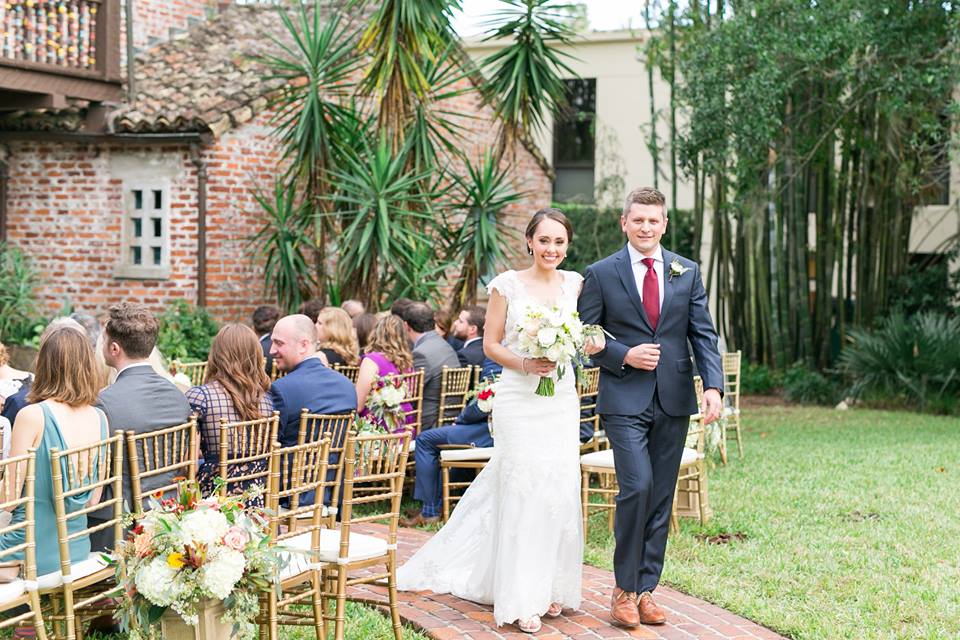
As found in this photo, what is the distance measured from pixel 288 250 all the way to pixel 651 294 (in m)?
8.29

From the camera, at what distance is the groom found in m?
5.21

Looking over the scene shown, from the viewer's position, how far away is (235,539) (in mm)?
4031

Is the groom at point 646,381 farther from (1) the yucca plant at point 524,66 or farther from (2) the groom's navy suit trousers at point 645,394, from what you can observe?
(1) the yucca plant at point 524,66

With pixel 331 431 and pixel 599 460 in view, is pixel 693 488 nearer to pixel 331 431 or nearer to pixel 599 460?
pixel 599 460

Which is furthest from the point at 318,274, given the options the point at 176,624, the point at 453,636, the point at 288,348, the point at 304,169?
the point at 176,624

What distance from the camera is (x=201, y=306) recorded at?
13992mm

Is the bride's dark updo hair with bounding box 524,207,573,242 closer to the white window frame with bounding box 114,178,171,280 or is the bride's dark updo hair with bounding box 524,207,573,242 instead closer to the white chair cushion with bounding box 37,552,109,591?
the white chair cushion with bounding box 37,552,109,591

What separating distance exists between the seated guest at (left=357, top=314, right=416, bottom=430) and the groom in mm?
2551

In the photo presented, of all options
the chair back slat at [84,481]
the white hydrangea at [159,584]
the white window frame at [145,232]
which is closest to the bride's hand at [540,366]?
the chair back slat at [84,481]

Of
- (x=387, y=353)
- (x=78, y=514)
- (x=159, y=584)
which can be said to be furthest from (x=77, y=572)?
(x=387, y=353)

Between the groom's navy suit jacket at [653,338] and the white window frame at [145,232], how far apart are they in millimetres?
9841

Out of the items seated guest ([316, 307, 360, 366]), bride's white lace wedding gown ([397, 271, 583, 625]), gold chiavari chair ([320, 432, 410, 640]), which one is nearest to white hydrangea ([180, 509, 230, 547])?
gold chiavari chair ([320, 432, 410, 640])

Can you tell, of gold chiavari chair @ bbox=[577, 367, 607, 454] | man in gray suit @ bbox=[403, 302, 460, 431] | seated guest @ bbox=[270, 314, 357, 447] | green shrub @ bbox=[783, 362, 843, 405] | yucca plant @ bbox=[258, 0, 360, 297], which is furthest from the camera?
green shrub @ bbox=[783, 362, 843, 405]

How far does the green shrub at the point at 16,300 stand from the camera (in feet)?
43.9
